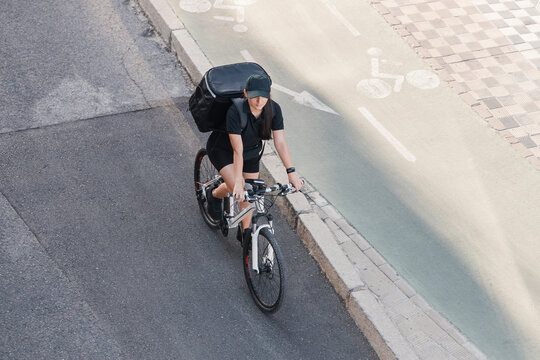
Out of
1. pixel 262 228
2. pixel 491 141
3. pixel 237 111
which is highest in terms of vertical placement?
pixel 237 111

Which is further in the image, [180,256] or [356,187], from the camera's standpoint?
[356,187]

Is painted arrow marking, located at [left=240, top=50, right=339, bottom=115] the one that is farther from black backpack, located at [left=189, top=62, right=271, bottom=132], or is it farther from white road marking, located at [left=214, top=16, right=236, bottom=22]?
black backpack, located at [left=189, top=62, right=271, bottom=132]

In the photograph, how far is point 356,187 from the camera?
23.8 ft

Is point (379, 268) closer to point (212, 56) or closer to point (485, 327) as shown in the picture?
point (485, 327)

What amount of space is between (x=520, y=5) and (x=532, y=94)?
8.45 feet

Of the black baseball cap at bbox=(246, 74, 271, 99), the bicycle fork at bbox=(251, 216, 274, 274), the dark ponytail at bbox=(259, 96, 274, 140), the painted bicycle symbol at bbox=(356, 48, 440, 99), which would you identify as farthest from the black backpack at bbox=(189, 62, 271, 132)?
the painted bicycle symbol at bbox=(356, 48, 440, 99)

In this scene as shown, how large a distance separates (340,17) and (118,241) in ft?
18.7

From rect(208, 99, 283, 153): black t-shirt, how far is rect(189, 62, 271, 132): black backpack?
12 cm

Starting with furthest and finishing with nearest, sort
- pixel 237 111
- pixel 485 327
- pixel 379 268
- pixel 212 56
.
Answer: pixel 212 56, pixel 379 268, pixel 485 327, pixel 237 111

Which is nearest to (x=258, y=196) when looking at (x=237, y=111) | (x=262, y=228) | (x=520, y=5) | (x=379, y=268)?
(x=262, y=228)

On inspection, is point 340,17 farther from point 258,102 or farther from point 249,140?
point 258,102

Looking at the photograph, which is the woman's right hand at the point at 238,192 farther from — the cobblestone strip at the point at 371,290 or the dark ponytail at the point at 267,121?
the cobblestone strip at the point at 371,290

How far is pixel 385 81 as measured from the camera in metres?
8.88

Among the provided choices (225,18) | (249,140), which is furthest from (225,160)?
(225,18)
